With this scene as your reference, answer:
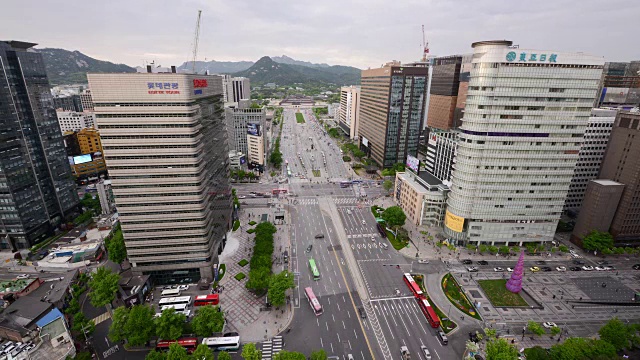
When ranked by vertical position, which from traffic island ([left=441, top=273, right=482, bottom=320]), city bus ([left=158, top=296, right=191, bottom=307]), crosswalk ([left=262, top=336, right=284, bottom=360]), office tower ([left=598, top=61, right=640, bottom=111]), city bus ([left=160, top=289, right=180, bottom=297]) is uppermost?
office tower ([left=598, top=61, right=640, bottom=111])

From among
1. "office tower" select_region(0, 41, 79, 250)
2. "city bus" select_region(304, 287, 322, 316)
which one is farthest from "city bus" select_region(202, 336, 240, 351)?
"office tower" select_region(0, 41, 79, 250)

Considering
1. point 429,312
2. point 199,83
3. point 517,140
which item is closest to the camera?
point 429,312

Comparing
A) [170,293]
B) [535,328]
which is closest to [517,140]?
[535,328]

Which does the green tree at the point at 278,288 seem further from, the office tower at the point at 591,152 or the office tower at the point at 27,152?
the office tower at the point at 591,152

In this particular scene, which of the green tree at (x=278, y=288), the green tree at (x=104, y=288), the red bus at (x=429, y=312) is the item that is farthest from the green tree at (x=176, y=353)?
the red bus at (x=429, y=312)

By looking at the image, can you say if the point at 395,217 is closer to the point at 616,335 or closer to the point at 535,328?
the point at 535,328

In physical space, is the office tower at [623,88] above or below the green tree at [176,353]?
above

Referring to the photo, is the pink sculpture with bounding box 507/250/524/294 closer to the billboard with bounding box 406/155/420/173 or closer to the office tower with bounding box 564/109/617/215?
the billboard with bounding box 406/155/420/173
